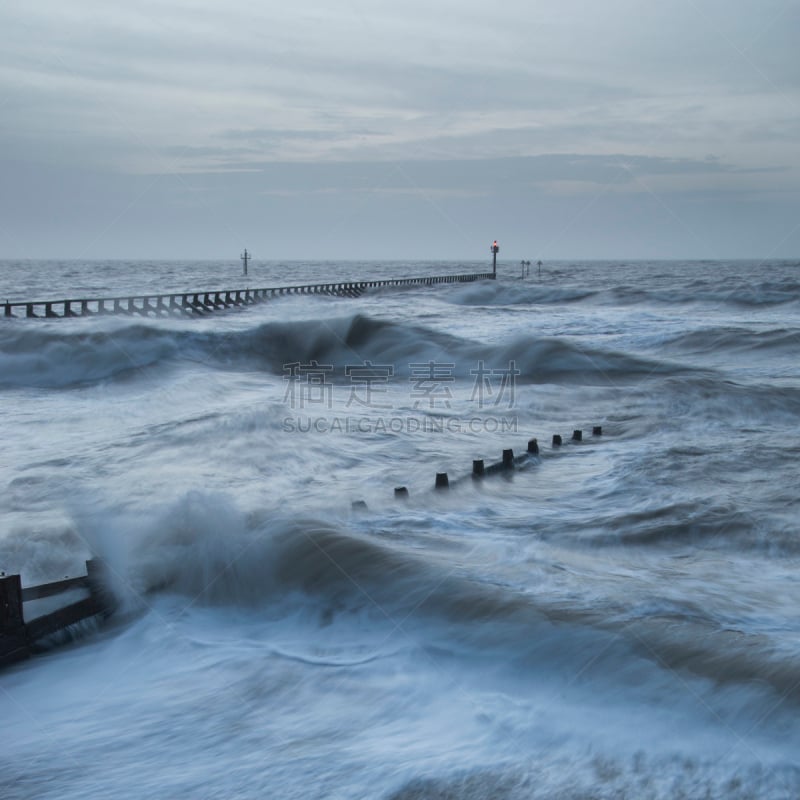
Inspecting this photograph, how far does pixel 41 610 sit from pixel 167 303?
4316cm

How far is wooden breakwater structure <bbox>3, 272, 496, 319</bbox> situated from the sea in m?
15.7

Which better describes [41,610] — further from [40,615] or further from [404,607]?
[404,607]

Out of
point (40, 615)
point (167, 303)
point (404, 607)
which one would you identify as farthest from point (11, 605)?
point (167, 303)

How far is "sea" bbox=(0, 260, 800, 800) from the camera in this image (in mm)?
4445

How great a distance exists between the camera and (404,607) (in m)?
6.39

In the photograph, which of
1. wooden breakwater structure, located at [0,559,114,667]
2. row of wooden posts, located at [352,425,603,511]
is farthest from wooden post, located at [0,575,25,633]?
row of wooden posts, located at [352,425,603,511]

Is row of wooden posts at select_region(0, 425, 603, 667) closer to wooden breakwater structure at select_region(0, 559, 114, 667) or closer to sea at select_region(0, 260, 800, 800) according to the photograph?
wooden breakwater structure at select_region(0, 559, 114, 667)

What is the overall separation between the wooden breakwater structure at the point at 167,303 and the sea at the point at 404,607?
15.7 meters

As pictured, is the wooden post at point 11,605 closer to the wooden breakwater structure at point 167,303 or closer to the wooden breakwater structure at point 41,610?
the wooden breakwater structure at point 41,610

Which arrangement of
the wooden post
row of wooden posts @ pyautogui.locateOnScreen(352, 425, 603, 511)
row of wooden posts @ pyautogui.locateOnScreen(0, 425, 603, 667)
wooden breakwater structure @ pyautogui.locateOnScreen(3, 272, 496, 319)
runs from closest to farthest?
1. the wooden post
2. row of wooden posts @ pyautogui.locateOnScreen(0, 425, 603, 667)
3. row of wooden posts @ pyautogui.locateOnScreen(352, 425, 603, 511)
4. wooden breakwater structure @ pyautogui.locateOnScreen(3, 272, 496, 319)

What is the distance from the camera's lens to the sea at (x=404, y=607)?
14.6 feet

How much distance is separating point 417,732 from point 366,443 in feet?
27.3

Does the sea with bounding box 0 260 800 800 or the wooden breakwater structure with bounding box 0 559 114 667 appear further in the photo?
the wooden breakwater structure with bounding box 0 559 114 667

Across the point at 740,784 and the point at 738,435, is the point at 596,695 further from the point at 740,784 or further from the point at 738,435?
the point at 738,435
